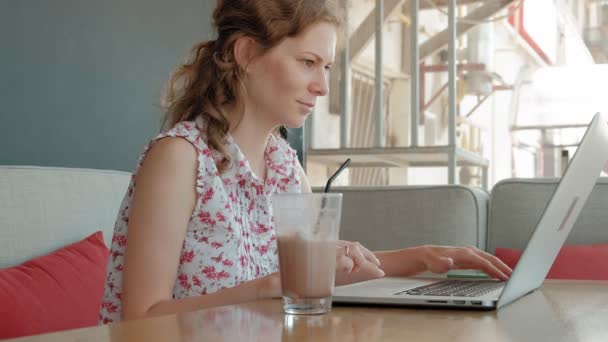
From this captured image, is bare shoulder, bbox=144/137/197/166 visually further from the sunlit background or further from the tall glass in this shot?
the sunlit background

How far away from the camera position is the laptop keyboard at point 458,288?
2.99 ft

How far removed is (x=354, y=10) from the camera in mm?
4227

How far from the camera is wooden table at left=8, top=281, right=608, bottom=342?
64cm

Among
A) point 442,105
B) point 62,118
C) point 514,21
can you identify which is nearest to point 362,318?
point 62,118

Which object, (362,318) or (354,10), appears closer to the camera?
(362,318)

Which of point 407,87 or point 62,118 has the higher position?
point 407,87

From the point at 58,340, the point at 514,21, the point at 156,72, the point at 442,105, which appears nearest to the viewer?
the point at 58,340

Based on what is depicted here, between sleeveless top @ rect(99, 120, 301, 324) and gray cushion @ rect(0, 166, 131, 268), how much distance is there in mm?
326

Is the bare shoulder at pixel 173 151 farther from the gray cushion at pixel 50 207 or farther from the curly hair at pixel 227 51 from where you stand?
the gray cushion at pixel 50 207

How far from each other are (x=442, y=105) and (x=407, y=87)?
159cm

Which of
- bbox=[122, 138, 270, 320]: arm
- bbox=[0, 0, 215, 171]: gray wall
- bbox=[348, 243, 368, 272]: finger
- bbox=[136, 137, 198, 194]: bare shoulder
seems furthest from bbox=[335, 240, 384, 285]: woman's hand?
bbox=[0, 0, 215, 171]: gray wall

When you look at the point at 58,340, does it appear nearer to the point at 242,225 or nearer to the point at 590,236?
the point at 242,225

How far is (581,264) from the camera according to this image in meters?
1.92

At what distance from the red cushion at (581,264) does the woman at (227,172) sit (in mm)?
756
